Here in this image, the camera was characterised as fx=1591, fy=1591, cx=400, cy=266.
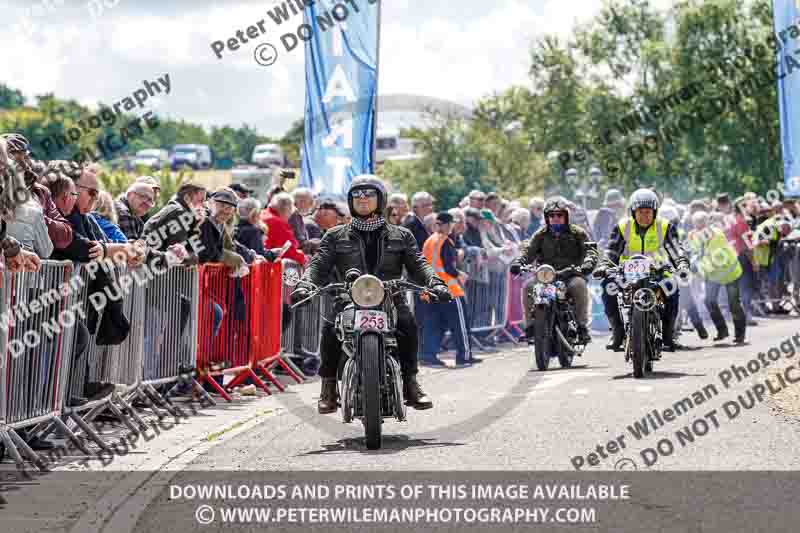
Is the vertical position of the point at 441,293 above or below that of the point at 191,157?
below

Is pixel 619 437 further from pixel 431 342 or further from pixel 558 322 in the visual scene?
pixel 431 342

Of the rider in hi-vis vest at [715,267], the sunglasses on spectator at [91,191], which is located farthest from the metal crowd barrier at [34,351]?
the rider in hi-vis vest at [715,267]

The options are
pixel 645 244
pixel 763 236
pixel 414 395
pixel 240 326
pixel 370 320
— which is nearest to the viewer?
pixel 370 320

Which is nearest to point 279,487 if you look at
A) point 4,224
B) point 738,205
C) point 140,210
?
point 4,224

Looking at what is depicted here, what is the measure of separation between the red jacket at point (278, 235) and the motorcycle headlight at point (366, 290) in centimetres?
682

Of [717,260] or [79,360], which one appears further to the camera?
[717,260]

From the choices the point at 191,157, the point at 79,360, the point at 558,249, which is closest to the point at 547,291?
the point at 558,249

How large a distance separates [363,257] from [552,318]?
6502 mm

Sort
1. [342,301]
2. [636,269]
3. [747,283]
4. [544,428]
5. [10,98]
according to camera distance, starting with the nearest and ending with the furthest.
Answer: [342,301] → [544,428] → [636,269] → [747,283] → [10,98]

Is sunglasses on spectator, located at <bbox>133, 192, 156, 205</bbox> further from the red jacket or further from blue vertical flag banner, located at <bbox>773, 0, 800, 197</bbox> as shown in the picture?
blue vertical flag banner, located at <bbox>773, 0, 800, 197</bbox>

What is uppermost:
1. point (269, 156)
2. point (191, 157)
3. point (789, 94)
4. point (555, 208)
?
point (191, 157)

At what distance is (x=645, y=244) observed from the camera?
698 inches

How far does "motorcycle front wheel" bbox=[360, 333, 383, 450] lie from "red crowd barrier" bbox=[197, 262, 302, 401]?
3.41m

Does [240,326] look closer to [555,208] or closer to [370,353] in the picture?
[370,353]
